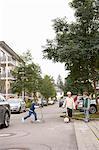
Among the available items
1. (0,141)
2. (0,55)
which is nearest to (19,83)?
(0,55)

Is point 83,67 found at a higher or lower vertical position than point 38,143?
higher

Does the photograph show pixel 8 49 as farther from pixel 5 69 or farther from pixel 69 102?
pixel 69 102

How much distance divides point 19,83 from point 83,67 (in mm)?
37410

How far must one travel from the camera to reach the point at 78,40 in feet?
77.5

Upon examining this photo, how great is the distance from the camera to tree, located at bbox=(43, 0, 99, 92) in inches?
901

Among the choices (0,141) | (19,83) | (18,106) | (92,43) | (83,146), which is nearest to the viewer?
(83,146)

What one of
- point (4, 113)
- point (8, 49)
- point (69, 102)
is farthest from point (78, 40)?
point (8, 49)

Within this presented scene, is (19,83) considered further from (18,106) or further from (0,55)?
(18,106)

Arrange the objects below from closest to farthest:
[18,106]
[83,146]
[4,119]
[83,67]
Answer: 1. [83,146]
2. [4,119]
3. [83,67]
4. [18,106]

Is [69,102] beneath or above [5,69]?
beneath

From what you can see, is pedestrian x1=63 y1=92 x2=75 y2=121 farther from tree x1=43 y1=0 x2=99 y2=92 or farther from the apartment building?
the apartment building

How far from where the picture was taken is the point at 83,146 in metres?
10.3

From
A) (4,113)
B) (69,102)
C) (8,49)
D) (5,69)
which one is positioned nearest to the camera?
(4,113)

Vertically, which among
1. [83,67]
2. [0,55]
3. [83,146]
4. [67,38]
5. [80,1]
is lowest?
[83,146]
